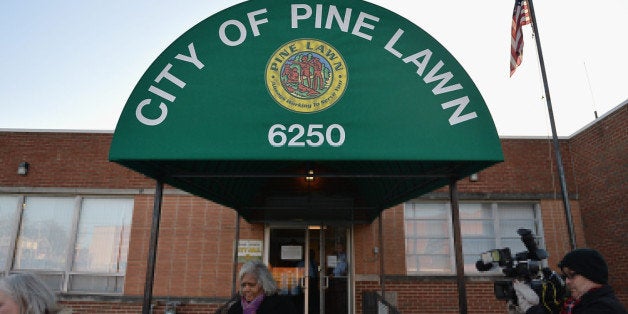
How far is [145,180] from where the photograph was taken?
1041 cm

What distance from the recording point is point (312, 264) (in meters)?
9.52

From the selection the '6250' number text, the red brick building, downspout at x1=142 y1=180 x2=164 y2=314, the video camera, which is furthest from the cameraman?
the red brick building

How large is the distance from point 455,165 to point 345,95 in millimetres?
1439

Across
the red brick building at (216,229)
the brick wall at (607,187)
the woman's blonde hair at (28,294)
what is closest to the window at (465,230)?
the red brick building at (216,229)

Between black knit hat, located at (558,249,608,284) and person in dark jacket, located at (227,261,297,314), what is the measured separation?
2.22 metres

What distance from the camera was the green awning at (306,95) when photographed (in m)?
3.88

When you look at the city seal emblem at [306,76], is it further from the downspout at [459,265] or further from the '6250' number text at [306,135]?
the downspout at [459,265]

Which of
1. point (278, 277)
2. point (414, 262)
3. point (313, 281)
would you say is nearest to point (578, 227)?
point (414, 262)

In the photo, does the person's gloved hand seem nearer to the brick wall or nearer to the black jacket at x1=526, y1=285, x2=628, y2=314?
the black jacket at x1=526, y1=285, x2=628, y2=314

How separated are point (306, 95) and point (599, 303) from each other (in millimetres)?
2771

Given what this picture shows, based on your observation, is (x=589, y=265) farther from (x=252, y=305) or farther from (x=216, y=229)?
(x=216, y=229)

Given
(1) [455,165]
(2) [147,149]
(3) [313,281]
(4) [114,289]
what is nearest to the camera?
(2) [147,149]

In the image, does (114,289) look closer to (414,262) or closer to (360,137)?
(414,262)

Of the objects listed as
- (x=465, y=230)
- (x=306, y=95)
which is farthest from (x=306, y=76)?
(x=465, y=230)
